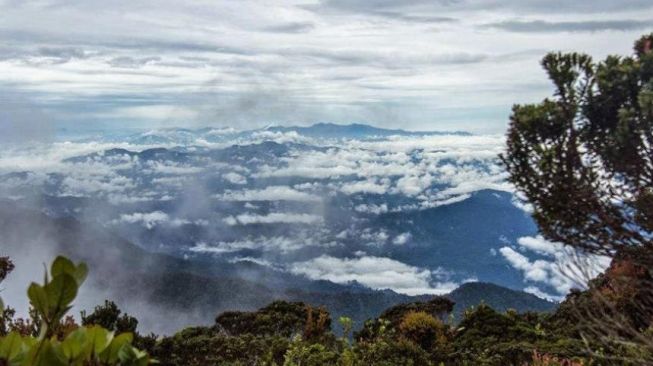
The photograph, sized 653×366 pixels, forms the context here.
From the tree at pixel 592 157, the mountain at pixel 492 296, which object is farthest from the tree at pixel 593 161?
the mountain at pixel 492 296

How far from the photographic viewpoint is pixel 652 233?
788cm

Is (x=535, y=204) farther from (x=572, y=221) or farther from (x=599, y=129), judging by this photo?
(x=599, y=129)

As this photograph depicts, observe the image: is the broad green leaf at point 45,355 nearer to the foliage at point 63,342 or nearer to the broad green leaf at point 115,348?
the foliage at point 63,342

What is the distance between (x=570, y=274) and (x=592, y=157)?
4.73 ft

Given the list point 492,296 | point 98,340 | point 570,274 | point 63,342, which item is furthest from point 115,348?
point 492,296

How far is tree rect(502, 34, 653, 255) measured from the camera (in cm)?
760

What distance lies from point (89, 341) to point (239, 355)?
1485cm

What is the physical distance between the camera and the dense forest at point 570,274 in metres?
2.36

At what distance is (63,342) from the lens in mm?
2350

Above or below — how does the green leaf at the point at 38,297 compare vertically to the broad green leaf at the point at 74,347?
above

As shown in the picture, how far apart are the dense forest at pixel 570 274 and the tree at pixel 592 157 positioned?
1 cm

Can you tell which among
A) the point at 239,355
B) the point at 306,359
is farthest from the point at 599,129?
the point at 239,355

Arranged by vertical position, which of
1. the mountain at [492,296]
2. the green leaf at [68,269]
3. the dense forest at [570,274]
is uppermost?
the green leaf at [68,269]

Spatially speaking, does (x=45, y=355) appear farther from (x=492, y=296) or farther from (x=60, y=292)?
(x=492, y=296)
